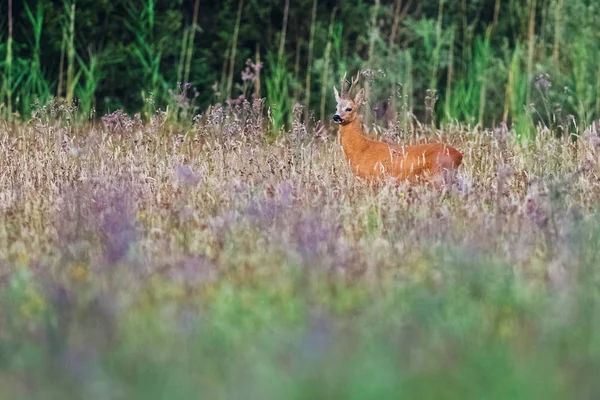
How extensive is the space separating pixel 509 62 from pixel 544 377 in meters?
7.70

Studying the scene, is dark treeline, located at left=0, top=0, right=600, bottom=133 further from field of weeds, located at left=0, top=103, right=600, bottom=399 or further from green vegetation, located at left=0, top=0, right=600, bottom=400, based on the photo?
field of weeds, located at left=0, top=103, right=600, bottom=399

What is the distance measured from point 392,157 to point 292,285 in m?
2.42

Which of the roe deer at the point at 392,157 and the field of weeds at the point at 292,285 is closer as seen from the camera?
the field of weeds at the point at 292,285

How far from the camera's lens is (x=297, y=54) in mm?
10719

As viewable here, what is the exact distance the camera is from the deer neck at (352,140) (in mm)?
6348

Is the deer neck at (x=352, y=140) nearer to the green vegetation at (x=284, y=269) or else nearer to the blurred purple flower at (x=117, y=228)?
the green vegetation at (x=284, y=269)

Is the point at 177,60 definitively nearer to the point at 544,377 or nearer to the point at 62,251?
the point at 62,251

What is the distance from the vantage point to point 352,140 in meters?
6.38

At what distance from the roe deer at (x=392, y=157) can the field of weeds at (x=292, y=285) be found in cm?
13

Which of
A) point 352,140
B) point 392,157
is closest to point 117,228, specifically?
point 392,157

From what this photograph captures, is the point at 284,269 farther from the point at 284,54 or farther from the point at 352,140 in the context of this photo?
the point at 284,54

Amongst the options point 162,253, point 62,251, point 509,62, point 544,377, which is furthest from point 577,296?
point 509,62

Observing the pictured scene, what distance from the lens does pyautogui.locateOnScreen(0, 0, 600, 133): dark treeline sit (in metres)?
9.41

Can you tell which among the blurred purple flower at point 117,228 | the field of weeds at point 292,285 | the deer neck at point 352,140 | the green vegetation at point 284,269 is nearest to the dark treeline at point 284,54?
the green vegetation at point 284,269
